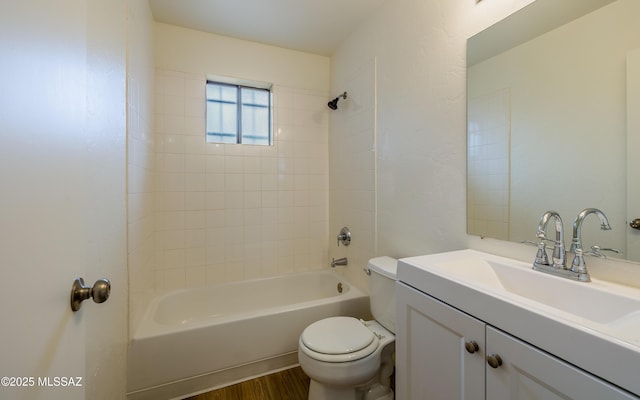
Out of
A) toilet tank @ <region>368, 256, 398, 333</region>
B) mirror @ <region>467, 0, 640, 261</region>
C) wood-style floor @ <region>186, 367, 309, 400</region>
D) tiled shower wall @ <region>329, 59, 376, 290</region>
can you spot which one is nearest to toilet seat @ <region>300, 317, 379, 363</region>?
toilet tank @ <region>368, 256, 398, 333</region>

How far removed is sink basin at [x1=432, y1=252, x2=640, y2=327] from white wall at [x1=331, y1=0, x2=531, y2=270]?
0.15 meters

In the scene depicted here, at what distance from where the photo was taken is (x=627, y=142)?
0.77 m

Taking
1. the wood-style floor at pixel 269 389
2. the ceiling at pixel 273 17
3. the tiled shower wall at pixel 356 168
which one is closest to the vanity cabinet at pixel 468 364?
the wood-style floor at pixel 269 389

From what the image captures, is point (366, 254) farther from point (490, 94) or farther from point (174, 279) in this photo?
point (174, 279)

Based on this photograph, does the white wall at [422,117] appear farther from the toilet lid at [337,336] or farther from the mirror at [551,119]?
the toilet lid at [337,336]

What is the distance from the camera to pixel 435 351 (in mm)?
877

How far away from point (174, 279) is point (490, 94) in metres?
2.47

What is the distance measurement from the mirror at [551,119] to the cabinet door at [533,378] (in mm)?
504

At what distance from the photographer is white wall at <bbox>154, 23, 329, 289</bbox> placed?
81.5 inches

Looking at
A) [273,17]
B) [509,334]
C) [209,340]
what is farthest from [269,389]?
[273,17]

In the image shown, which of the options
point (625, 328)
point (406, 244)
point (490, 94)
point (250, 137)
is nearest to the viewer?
point (625, 328)

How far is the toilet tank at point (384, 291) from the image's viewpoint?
1415 mm

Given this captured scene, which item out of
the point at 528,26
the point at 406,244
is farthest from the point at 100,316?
the point at 528,26

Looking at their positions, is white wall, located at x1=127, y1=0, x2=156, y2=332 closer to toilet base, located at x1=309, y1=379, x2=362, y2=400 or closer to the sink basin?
toilet base, located at x1=309, y1=379, x2=362, y2=400
